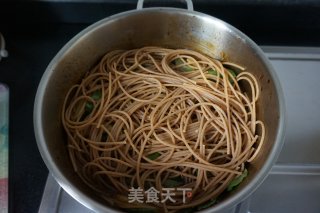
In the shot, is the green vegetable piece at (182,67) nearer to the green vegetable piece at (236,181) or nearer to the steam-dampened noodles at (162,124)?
the steam-dampened noodles at (162,124)

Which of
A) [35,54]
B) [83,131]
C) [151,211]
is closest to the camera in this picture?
[151,211]

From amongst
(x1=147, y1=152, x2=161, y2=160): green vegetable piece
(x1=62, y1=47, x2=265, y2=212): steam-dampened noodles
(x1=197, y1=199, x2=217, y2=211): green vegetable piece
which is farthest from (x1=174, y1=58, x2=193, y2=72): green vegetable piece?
(x1=197, y1=199, x2=217, y2=211): green vegetable piece

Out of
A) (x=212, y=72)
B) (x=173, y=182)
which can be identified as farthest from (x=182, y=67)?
(x=173, y=182)

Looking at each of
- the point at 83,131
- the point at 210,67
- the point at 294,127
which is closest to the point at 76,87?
the point at 83,131

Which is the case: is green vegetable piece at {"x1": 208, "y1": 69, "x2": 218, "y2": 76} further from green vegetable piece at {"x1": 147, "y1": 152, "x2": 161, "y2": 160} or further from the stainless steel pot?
green vegetable piece at {"x1": 147, "y1": 152, "x2": 161, "y2": 160}

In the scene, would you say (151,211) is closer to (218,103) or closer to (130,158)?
(130,158)

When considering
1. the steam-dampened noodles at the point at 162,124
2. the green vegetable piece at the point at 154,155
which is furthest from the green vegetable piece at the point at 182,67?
the green vegetable piece at the point at 154,155

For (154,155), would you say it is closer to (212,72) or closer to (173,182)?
(173,182)
